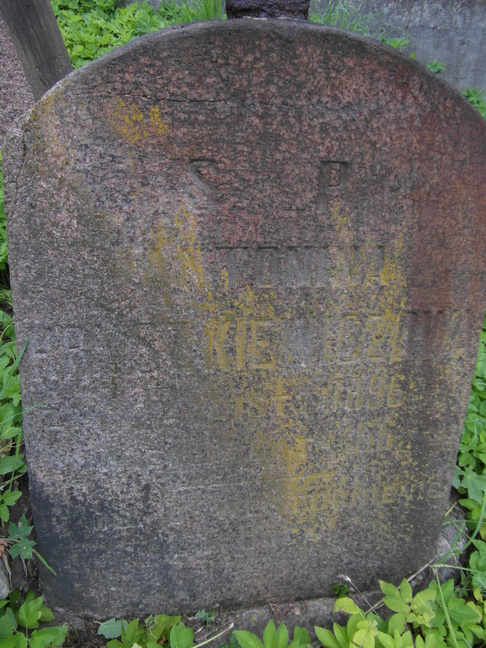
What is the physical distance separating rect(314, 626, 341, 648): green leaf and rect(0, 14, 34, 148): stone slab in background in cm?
254

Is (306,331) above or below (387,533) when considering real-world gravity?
above

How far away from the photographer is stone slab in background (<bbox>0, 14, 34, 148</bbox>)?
7.64ft

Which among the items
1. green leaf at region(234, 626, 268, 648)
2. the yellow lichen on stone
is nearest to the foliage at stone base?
green leaf at region(234, 626, 268, 648)

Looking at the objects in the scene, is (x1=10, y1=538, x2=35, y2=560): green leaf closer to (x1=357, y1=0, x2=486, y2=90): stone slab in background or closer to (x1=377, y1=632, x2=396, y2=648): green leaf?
(x1=377, y1=632, x2=396, y2=648): green leaf

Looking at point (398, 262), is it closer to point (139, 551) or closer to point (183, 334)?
point (183, 334)

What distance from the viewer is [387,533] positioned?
172 cm

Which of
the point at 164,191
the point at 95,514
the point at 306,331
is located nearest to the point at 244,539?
the point at 95,514

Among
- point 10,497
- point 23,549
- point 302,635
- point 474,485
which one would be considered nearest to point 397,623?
point 302,635

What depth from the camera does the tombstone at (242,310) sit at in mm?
1161

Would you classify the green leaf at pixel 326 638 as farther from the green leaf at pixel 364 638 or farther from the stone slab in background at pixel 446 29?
the stone slab in background at pixel 446 29

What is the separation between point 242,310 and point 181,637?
A: 106cm

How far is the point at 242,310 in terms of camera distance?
54.1 inches

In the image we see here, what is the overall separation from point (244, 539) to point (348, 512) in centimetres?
38

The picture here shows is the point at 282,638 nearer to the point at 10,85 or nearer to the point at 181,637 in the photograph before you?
the point at 181,637
